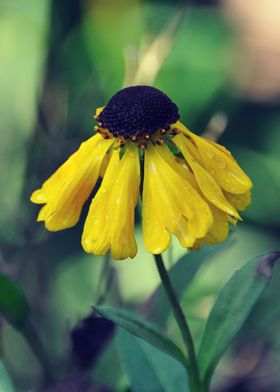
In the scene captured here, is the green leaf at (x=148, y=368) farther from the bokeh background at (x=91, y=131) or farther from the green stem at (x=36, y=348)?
the green stem at (x=36, y=348)

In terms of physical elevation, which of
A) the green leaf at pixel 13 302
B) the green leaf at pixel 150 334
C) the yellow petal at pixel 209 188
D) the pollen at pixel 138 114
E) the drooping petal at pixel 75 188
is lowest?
the green leaf at pixel 13 302

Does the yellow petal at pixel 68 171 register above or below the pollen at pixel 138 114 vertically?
below

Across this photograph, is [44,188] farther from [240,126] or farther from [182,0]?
[182,0]

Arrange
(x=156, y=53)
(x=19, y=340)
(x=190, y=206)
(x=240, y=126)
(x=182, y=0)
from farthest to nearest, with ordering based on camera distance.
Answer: (x=182, y=0) < (x=240, y=126) < (x=156, y=53) < (x=19, y=340) < (x=190, y=206)

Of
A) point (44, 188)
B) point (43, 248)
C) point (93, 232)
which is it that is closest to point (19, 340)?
point (43, 248)

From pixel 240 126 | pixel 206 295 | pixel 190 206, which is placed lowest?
pixel 206 295

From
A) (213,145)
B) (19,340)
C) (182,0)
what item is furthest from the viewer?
(182,0)

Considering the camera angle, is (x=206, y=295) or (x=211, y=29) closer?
(x=206, y=295)

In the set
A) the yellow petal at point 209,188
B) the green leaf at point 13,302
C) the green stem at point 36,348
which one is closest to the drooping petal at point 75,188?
the yellow petal at point 209,188
